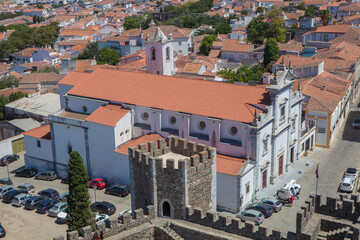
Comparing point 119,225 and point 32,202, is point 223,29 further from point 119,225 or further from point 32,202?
point 119,225

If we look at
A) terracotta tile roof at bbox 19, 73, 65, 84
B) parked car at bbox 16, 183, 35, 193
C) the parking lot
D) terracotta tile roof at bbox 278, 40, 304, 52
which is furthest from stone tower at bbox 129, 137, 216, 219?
terracotta tile roof at bbox 19, 73, 65, 84

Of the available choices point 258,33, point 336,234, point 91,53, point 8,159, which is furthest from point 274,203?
point 91,53

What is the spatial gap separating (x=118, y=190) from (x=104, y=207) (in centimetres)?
339

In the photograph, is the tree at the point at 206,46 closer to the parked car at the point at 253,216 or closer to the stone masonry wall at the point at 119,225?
the parked car at the point at 253,216

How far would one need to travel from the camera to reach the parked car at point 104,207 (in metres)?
39.4

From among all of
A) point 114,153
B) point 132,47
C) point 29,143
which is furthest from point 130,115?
point 132,47

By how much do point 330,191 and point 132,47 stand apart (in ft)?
243

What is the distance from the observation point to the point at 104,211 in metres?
39.5

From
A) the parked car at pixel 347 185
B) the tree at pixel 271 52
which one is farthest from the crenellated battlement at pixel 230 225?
the tree at pixel 271 52

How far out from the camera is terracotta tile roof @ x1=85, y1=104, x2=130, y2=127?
1737 inches

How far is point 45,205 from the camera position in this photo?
4125cm

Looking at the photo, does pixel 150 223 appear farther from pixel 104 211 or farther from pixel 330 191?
pixel 330 191

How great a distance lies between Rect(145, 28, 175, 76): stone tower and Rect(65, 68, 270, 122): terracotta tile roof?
23.6 ft

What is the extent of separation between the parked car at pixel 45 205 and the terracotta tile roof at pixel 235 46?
174 feet
